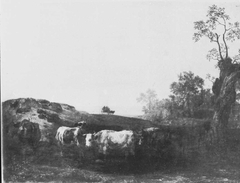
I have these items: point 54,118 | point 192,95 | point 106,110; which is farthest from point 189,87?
point 54,118

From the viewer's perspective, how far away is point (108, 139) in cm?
671

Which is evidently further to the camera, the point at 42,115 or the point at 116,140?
the point at 42,115

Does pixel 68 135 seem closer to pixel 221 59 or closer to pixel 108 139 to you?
pixel 108 139

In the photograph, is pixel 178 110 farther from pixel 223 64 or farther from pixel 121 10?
pixel 121 10

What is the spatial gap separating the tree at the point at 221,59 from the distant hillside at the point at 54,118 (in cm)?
113

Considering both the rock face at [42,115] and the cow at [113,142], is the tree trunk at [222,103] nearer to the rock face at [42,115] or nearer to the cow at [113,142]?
the cow at [113,142]

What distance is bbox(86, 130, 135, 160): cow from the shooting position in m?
6.68

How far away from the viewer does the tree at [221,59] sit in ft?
22.1

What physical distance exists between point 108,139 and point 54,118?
94 centimetres

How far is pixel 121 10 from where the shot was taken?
22.2 ft

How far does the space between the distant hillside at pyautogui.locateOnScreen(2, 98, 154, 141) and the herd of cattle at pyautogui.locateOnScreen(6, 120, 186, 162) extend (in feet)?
0.26

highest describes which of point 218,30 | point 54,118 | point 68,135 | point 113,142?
point 218,30

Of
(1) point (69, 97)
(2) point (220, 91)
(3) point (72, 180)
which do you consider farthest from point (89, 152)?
(2) point (220, 91)

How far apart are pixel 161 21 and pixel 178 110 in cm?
144
